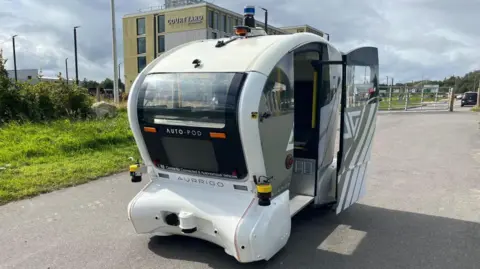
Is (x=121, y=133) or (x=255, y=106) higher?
(x=255, y=106)

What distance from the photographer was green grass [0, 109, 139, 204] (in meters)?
6.86

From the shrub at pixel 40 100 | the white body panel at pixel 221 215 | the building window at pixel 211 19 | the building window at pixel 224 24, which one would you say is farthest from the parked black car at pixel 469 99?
the white body panel at pixel 221 215

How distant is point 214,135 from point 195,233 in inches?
44.2

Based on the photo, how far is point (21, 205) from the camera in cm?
585

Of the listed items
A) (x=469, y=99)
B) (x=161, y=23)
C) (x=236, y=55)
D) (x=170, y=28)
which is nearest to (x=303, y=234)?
(x=236, y=55)

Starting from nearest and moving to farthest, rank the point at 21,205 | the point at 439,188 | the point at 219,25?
the point at 21,205
the point at 439,188
the point at 219,25

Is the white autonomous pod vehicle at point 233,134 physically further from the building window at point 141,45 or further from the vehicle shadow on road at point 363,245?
the building window at point 141,45

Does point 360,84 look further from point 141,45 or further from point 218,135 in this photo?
point 141,45

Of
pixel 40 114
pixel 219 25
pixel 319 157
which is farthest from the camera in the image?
pixel 219 25

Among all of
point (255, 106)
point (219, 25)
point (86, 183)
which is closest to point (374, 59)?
point (255, 106)

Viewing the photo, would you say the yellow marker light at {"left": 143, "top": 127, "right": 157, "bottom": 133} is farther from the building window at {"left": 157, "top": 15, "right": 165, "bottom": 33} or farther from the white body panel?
the building window at {"left": 157, "top": 15, "right": 165, "bottom": 33}

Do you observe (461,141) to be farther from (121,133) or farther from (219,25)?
(219,25)

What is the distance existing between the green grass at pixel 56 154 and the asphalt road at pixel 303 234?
0.52 meters

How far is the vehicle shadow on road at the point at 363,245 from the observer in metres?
3.97
